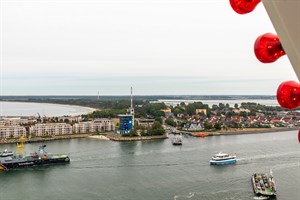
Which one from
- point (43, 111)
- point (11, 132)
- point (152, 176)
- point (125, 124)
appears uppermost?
point (43, 111)

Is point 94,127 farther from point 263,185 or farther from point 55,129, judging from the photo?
point 263,185

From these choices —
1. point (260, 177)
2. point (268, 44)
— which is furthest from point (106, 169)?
point (268, 44)

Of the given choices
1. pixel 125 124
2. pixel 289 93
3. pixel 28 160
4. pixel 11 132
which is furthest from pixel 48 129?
pixel 289 93

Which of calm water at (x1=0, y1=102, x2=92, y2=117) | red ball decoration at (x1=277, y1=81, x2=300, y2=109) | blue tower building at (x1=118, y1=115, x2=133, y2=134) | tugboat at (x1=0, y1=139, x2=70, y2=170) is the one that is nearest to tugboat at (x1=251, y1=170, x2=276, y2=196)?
tugboat at (x1=0, y1=139, x2=70, y2=170)

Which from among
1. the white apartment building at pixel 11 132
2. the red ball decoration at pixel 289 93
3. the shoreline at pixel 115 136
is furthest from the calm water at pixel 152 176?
the white apartment building at pixel 11 132

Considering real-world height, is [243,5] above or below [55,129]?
above

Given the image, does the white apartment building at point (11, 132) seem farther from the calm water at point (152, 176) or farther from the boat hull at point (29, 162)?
the boat hull at point (29, 162)
